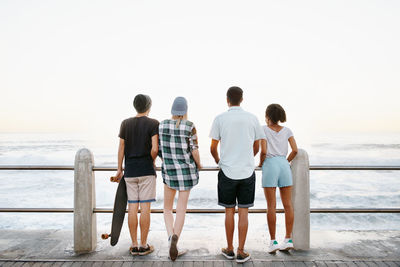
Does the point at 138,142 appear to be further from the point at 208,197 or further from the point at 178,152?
the point at 208,197

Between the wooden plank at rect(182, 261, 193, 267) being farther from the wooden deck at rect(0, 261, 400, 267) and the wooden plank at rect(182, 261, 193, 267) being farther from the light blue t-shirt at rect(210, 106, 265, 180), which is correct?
the light blue t-shirt at rect(210, 106, 265, 180)

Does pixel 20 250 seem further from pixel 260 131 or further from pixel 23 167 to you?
pixel 260 131

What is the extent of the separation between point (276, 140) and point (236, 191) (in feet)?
2.52

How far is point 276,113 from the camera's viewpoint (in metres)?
3.65

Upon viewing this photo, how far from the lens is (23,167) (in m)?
4.15

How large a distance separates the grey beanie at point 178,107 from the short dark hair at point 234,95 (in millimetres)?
529

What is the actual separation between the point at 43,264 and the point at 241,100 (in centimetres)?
294

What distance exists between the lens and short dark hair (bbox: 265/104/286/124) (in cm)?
365

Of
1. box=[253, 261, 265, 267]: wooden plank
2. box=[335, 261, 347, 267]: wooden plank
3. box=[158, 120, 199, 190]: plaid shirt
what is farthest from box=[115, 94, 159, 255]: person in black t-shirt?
box=[335, 261, 347, 267]: wooden plank

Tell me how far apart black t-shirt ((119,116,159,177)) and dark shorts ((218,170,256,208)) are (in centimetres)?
87

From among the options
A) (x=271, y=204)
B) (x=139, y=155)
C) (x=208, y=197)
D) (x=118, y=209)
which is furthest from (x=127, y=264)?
(x=208, y=197)

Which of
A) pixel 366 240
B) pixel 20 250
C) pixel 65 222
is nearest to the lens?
pixel 20 250

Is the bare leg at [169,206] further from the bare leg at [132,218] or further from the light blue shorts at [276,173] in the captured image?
the light blue shorts at [276,173]

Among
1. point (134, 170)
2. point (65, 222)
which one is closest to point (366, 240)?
point (134, 170)
